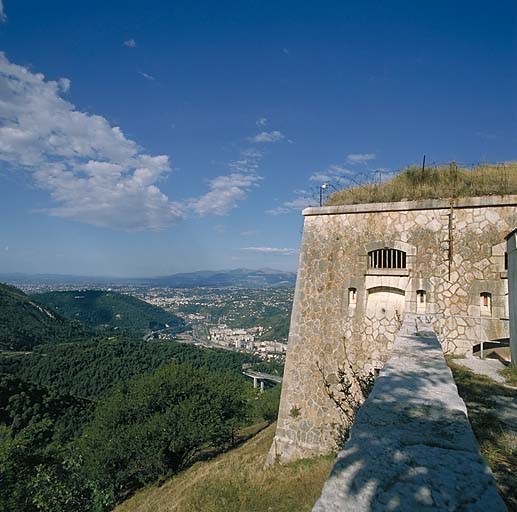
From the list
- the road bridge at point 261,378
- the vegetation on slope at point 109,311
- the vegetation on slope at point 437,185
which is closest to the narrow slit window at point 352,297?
the vegetation on slope at point 437,185

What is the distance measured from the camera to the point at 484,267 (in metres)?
8.02

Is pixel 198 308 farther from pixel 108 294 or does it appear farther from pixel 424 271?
pixel 424 271

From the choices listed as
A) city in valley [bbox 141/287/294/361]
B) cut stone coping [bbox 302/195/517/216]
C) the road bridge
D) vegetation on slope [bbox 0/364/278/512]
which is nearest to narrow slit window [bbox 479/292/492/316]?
cut stone coping [bbox 302/195/517/216]

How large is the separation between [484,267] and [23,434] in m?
18.4

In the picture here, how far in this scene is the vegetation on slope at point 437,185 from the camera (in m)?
8.31

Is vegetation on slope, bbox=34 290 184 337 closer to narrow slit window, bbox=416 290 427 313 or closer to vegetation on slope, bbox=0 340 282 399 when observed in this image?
vegetation on slope, bbox=0 340 282 399

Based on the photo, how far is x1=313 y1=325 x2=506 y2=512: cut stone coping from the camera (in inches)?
59.1

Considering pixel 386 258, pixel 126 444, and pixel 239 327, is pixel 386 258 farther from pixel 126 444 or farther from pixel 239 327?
pixel 239 327

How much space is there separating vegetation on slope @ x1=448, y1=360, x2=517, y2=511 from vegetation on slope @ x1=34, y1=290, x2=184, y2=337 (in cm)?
12958

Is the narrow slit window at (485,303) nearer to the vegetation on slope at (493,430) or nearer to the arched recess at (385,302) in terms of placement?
the arched recess at (385,302)

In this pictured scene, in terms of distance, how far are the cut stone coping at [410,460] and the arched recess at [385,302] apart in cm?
610

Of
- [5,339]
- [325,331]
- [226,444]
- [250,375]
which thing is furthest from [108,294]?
[325,331]

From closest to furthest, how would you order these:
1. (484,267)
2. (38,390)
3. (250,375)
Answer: (484,267) → (38,390) → (250,375)

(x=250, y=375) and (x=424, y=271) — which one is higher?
(x=424, y=271)
